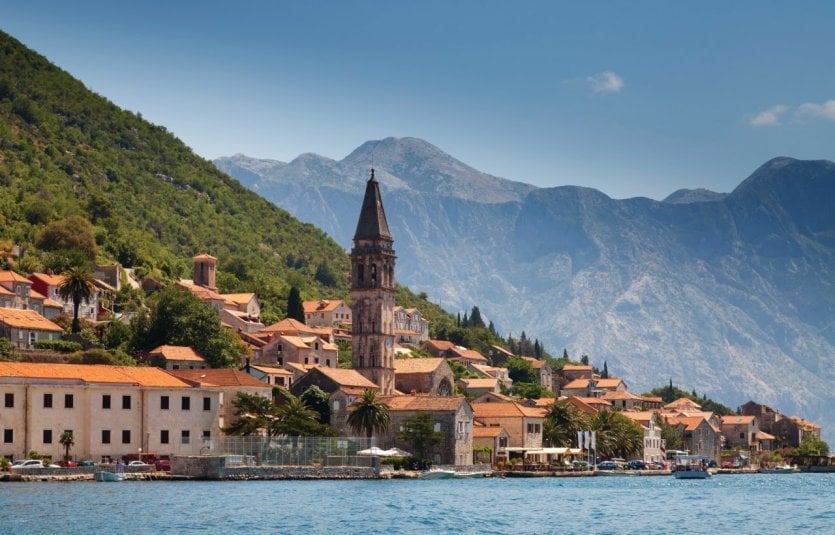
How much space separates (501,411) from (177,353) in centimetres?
3225

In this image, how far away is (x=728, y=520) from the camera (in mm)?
82812

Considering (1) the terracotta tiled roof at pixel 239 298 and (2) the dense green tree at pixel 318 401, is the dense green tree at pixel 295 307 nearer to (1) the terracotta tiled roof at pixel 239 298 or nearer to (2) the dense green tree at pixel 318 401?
(1) the terracotta tiled roof at pixel 239 298

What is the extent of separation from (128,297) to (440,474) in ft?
174

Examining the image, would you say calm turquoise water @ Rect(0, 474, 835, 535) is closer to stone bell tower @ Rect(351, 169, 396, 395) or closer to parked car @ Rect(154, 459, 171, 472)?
parked car @ Rect(154, 459, 171, 472)

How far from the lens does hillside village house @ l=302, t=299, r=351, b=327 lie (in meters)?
193

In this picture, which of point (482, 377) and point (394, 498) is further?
point (482, 377)

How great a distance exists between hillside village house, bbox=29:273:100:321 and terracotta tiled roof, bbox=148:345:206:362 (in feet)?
48.7

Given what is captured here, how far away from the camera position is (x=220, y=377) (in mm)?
118875

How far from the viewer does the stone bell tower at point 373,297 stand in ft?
482

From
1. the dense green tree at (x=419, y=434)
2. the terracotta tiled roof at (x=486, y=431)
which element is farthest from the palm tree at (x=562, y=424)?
the dense green tree at (x=419, y=434)

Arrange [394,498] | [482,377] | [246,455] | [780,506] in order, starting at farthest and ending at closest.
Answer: [482,377] < [246,455] < [780,506] < [394,498]

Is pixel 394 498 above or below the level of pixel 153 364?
below

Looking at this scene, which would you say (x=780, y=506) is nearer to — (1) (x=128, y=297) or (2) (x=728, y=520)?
(2) (x=728, y=520)

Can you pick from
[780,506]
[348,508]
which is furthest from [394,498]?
[780,506]
